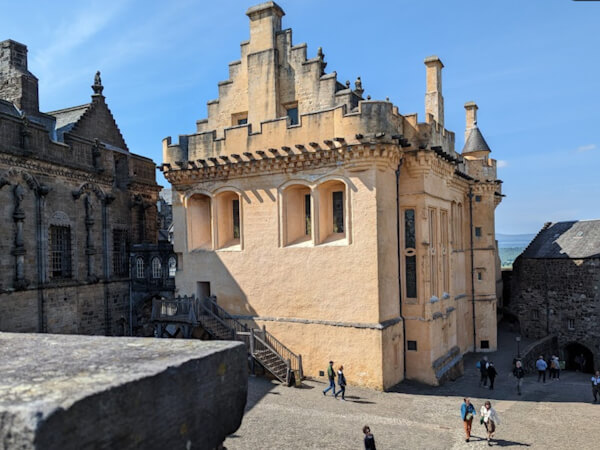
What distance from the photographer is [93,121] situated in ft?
91.7

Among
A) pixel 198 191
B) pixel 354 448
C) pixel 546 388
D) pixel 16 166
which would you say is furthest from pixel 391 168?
pixel 16 166

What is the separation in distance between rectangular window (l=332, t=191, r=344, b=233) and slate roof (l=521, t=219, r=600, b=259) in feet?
73.8

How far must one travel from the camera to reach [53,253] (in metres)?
22.8

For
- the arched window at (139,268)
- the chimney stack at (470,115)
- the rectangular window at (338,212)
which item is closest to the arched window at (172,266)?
the arched window at (139,268)

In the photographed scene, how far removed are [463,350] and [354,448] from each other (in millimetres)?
16831

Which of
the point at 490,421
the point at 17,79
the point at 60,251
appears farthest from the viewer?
the point at 17,79

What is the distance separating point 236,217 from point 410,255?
7918 mm

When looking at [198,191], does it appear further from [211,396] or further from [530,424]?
[211,396]

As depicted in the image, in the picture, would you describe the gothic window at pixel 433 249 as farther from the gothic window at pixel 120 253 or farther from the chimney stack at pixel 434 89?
the gothic window at pixel 120 253

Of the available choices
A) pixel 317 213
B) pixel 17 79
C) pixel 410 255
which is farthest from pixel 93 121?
pixel 410 255


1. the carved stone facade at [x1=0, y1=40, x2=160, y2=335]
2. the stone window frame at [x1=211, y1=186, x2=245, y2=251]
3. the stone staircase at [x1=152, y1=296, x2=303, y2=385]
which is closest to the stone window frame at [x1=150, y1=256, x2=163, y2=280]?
the carved stone facade at [x1=0, y1=40, x2=160, y2=335]

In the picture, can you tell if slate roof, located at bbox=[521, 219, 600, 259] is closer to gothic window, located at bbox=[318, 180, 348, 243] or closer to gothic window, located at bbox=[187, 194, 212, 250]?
gothic window, located at bbox=[318, 180, 348, 243]

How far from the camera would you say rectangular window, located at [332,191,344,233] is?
782 inches

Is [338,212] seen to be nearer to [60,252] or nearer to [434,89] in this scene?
[434,89]
